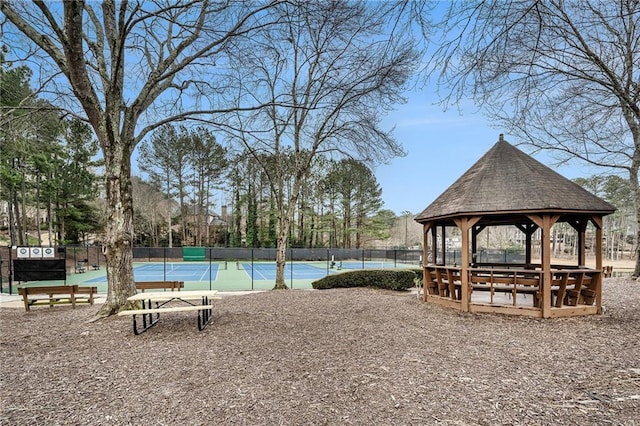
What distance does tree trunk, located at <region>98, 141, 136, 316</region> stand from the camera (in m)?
7.06

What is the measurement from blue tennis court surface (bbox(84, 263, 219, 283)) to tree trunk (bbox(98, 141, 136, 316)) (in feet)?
54.0

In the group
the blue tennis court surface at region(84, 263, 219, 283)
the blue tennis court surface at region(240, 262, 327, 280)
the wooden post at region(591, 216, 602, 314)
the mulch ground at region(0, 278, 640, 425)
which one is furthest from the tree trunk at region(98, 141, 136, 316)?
the blue tennis court surface at region(84, 263, 219, 283)

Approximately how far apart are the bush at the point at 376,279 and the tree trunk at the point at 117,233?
8.83m

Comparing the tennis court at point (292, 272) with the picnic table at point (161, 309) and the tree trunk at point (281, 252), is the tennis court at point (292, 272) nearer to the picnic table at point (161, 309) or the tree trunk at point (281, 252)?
the tree trunk at point (281, 252)

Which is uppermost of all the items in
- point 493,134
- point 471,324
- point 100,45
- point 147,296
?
point 100,45

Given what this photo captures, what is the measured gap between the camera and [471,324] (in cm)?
719

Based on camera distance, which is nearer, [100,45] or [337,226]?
[100,45]

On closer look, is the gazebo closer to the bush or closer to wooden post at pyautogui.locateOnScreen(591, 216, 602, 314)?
wooden post at pyautogui.locateOnScreen(591, 216, 602, 314)

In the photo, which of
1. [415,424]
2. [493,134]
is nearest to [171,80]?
[415,424]

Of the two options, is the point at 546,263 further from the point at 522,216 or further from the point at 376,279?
the point at 376,279

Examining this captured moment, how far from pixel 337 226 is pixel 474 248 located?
33.8m

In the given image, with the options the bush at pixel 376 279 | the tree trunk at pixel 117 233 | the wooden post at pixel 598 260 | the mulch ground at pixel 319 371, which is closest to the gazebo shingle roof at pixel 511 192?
the wooden post at pixel 598 260

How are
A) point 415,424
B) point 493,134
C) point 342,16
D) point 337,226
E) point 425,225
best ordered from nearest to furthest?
point 415,424 → point 342,16 → point 425,225 → point 493,134 → point 337,226

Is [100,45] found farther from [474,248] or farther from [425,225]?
[474,248]
